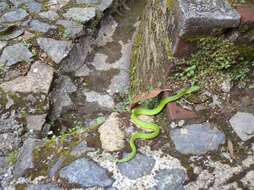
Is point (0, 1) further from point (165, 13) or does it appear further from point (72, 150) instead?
point (72, 150)

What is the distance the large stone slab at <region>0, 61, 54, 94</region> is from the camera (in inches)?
162

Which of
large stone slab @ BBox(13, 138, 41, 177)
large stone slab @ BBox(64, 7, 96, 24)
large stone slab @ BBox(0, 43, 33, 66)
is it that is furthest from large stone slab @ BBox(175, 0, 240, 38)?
large stone slab @ BBox(64, 7, 96, 24)

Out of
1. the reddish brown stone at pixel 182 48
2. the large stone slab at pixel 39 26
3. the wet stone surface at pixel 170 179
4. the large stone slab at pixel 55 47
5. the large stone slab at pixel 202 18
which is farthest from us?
the large stone slab at pixel 39 26

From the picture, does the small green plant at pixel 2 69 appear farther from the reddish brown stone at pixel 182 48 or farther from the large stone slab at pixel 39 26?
the reddish brown stone at pixel 182 48

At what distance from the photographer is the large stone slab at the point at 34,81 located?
13.5ft

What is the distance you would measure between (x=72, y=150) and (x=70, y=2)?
3.05 meters

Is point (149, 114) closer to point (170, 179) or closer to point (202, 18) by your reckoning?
point (170, 179)

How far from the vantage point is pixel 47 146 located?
9.34ft

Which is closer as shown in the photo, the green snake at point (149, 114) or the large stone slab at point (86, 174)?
the large stone slab at point (86, 174)

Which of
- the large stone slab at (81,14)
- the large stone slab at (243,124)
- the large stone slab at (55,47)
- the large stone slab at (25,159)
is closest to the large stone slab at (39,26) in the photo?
the large stone slab at (55,47)

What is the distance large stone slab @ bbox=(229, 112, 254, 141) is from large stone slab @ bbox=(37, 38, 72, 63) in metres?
2.39

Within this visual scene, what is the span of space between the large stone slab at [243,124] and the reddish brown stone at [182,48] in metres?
0.61

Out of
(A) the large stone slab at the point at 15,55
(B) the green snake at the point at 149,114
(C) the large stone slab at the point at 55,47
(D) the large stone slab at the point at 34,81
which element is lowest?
(D) the large stone slab at the point at 34,81

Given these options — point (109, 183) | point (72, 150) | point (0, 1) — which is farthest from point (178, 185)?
point (0, 1)
